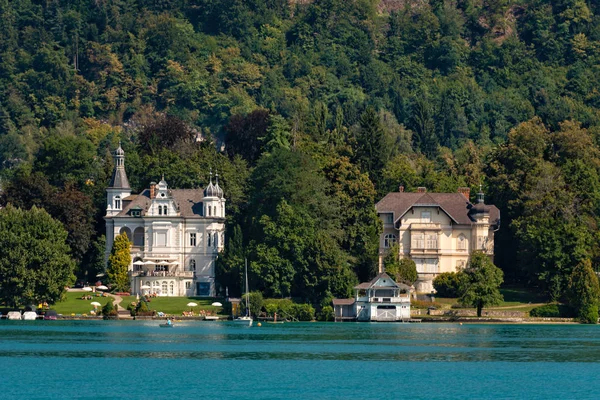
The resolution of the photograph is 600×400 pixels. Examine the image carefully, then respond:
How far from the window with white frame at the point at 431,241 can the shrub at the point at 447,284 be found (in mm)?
3391

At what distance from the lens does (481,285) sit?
4835 inches

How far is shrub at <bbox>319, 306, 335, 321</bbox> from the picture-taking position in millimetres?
125375

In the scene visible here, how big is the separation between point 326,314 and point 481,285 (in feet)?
40.6

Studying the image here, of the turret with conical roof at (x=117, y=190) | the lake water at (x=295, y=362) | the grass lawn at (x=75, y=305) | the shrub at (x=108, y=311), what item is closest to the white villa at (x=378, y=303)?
the lake water at (x=295, y=362)

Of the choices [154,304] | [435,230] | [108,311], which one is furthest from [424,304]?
[108,311]

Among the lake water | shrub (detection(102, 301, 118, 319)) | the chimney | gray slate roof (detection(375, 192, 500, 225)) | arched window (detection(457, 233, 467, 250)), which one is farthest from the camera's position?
the chimney

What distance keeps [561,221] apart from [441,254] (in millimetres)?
11923

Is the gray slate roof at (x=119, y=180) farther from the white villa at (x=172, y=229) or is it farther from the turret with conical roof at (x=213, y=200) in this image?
the turret with conical roof at (x=213, y=200)

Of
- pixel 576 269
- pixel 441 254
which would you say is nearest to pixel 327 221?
pixel 441 254

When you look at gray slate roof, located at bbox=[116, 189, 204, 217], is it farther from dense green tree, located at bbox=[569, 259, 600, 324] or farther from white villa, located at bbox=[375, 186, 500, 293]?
dense green tree, located at bbox=[569, 259, 600, 324]

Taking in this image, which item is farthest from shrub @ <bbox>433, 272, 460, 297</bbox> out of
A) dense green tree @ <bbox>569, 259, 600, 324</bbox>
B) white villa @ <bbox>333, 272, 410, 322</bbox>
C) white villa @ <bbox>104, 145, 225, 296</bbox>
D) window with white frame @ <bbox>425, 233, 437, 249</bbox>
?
white villa @ <bbox>104, 145, 225, 296</bbox>

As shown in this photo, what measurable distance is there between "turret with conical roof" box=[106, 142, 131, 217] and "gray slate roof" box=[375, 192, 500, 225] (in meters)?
22.3

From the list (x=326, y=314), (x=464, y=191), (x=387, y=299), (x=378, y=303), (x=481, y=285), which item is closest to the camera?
(x=481, y=285)

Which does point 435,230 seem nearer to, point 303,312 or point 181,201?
point 303,312
